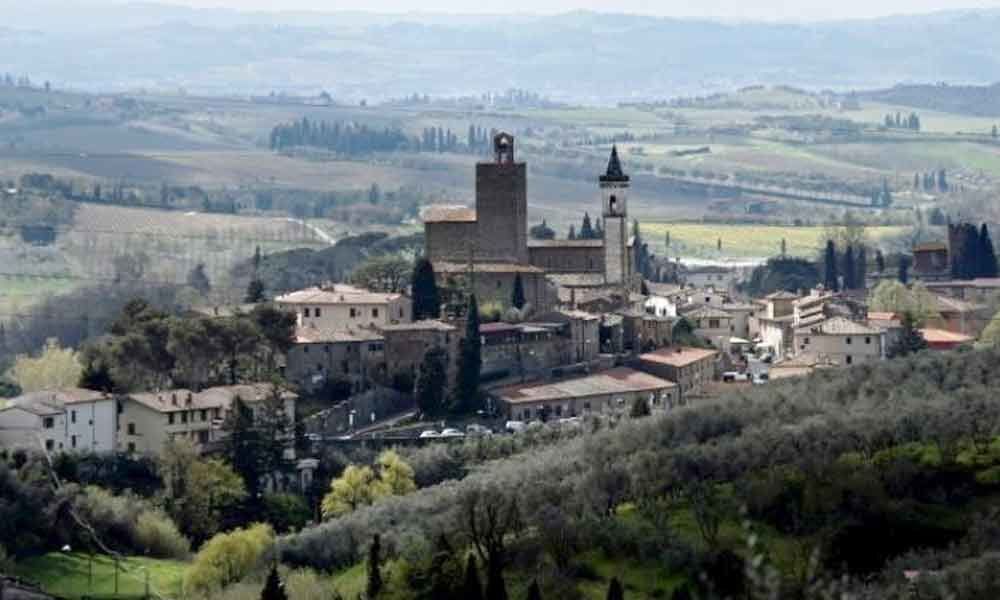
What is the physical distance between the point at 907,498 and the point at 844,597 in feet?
96.0

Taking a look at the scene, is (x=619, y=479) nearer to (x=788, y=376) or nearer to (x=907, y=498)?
(x=907, y=498)

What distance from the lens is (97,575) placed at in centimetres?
5772

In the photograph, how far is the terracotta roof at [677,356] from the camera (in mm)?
78875

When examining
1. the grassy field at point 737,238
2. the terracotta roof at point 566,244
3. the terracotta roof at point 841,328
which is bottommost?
the grassy field at point 737,238

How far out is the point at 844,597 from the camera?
989 inches

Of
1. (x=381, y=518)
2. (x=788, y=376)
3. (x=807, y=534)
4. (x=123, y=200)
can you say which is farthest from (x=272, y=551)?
(x=123, y=200)

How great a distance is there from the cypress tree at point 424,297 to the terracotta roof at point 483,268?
3.27 m

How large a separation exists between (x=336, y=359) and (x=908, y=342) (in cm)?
1572

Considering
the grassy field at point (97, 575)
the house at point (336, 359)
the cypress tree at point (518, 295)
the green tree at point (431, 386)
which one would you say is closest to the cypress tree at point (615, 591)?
the grassy field at point (97, 575)

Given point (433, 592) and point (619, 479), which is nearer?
point (433, 592)

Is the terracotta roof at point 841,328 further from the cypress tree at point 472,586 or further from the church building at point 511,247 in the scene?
the cypress tree at point 472,586

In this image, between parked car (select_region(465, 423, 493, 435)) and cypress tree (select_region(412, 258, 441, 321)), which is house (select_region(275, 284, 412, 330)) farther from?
parked car (select_region(465, 423, 493, 435))

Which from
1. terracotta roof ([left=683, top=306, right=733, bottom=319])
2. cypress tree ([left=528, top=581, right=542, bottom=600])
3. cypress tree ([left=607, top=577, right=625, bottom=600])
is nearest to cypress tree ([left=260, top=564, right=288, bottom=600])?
cypress tree ([left=528, top=581, right=542, bottom=600])

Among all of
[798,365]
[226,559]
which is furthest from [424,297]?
[226,559]
